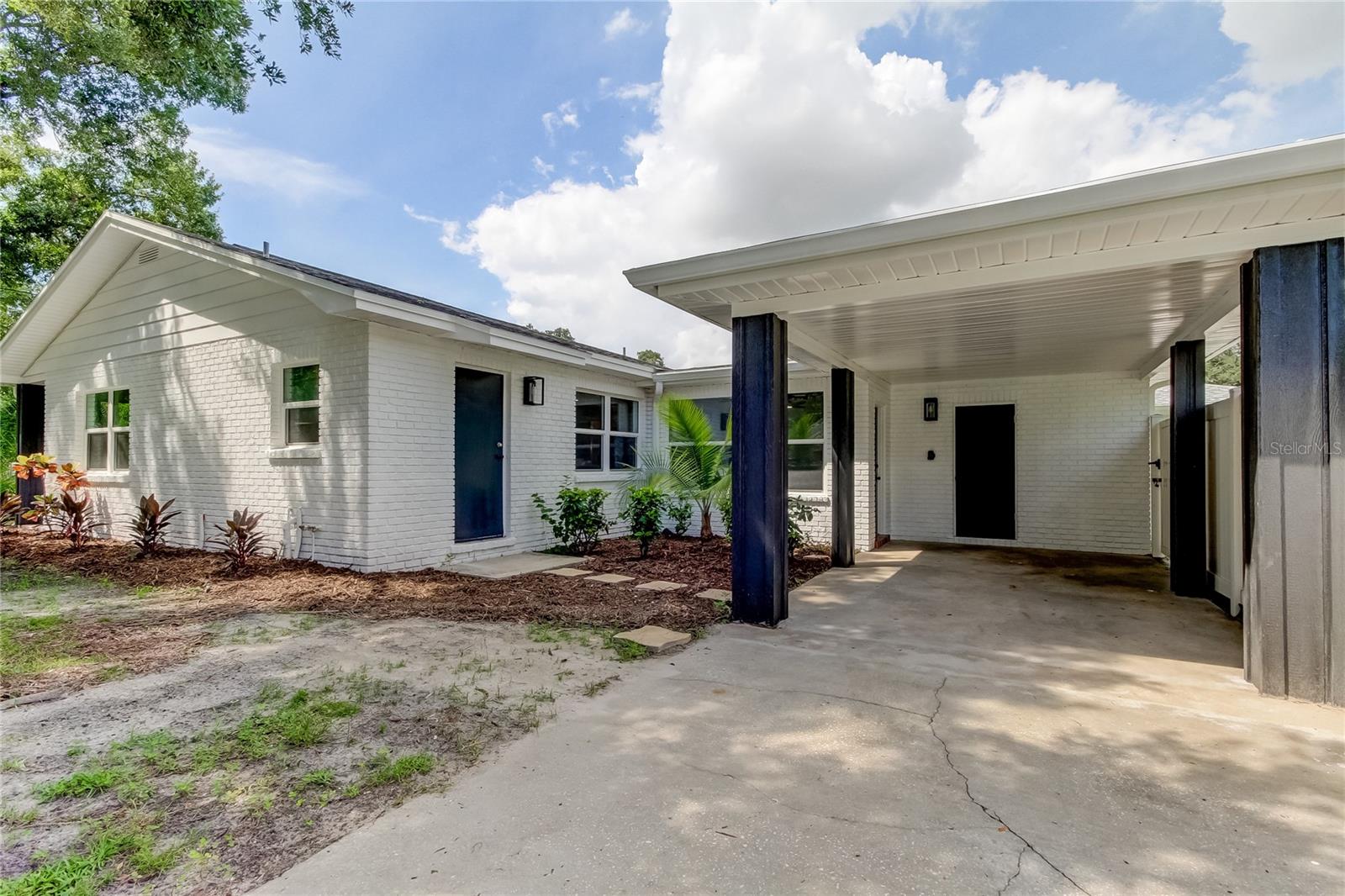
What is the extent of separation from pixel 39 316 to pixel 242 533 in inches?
263

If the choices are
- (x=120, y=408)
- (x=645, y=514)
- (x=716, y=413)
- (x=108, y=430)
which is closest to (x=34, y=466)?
(x=108, y=430)

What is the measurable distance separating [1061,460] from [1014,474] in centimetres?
64

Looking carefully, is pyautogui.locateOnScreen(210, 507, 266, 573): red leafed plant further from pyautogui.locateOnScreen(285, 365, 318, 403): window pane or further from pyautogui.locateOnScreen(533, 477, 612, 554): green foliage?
pyautogui.locateOnScreen(533, 477, 612, 554): green foliage

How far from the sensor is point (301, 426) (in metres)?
6.85

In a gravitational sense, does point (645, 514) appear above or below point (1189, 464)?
below

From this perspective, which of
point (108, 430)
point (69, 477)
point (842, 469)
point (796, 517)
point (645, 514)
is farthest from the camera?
point (108, 430)

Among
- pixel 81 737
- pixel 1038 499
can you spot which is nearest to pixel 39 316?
pixel 81 737

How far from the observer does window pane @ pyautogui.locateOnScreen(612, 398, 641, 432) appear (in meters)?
9.88

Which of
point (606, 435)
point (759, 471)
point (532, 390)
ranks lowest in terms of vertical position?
point (759, 471)

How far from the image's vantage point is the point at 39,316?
30.7ft

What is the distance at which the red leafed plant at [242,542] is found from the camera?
639 centimetres

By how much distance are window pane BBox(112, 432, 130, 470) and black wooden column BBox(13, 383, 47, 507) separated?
2882mm

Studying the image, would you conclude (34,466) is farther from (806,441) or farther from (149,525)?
(806,441)

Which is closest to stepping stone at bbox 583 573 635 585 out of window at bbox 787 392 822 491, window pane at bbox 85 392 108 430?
window at bbox 787 392 822 491
